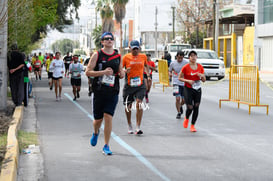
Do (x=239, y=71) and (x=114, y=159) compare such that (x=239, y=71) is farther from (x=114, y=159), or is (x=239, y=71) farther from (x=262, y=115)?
(x=114, y=159)

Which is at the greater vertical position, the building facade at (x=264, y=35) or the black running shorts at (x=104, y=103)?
the building facade at (x=264, y=35)

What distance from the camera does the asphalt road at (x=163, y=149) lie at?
6875 millimetres

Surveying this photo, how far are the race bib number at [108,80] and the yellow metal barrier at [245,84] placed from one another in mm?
7131

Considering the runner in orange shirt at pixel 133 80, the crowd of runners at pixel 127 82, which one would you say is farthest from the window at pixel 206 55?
the runner in orange shirt at pixel 133 80

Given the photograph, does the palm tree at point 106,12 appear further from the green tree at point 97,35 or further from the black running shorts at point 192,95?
the black running shorts at point 192,95

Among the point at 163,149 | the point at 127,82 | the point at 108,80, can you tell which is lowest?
the point at 163,149

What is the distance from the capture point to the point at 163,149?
870 cm

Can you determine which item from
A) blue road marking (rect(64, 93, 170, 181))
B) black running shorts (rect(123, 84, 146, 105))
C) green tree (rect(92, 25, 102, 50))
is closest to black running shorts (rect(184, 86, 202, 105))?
black running shorts (rect(123, 84, 146, 105))

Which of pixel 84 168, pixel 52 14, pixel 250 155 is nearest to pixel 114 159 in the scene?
pixel 84 168

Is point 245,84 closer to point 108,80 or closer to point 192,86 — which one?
point 192,86

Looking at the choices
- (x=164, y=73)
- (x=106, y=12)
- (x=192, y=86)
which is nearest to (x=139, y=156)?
(x=192, y=86)

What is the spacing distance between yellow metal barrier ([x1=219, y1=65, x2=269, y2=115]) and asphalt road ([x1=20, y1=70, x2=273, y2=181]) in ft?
2.69

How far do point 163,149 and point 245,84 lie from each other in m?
6.99

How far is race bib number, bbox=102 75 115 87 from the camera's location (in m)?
8.00
